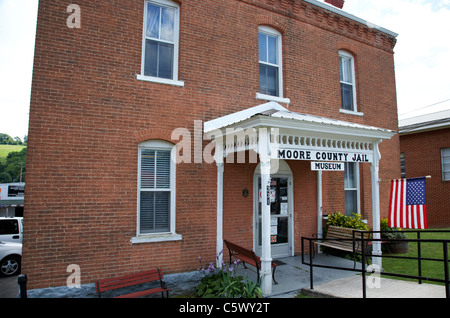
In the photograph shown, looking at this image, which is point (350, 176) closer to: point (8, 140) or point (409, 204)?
point (409, 204)

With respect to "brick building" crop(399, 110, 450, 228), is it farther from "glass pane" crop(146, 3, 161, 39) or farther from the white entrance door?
"glass pane" crop(146, 3, 161, 39)

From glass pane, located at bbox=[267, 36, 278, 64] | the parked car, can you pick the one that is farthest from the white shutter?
the parked car

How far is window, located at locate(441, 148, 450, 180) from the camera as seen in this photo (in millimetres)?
14859

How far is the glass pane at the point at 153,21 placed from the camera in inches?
277

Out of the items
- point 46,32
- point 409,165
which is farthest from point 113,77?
point 409,165

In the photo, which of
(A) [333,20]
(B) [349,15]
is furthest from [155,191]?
(B) [349,15]

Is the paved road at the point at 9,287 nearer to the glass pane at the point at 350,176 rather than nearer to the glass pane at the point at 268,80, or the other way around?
the glass pane at the point at 268,80

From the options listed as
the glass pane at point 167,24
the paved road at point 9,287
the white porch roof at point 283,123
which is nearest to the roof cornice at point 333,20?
the glass pane at point 167,24

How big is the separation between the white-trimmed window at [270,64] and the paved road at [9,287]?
324 inches

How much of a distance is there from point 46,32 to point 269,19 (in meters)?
5.75

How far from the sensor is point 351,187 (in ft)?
32.8

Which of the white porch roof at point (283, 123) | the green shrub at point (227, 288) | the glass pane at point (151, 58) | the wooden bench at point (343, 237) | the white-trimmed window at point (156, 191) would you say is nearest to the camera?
the green shrub at point (227, 288)

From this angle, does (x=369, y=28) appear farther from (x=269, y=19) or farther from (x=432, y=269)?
(x=432, y=269)

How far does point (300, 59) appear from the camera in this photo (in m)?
8.94
